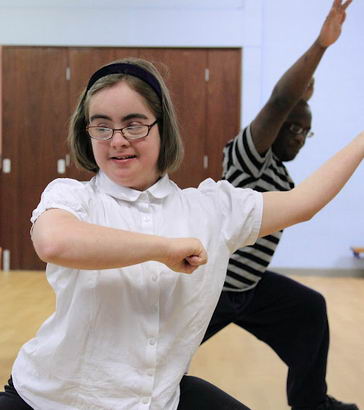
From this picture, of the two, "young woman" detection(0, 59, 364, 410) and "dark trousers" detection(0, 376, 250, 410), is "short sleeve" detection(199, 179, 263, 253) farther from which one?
"dark trousers" detection(0, 376, 250, 410)

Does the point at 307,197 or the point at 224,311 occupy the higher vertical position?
the point at 307,197

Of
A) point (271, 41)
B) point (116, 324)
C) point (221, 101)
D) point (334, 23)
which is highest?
point (271, 41)

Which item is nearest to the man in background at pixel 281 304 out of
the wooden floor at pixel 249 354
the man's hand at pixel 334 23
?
the man's hand at pixel 334 23

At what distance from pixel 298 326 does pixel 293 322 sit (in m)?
0.03

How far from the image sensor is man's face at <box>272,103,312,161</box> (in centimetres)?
216

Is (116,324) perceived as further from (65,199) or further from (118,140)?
(118,140)

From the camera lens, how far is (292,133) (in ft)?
7.12

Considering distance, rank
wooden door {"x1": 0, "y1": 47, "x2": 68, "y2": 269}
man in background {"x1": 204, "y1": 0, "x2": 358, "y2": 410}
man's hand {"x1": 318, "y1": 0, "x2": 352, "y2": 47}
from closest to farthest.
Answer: man's hand {"x1": 318, "y1": 0, "x2": 352, "y2": 47} < man in background {"x1": 204, "y1": 0, "x2": 358, "y2": 410} < wooden door {"x1": 0, "y1": 47, "x2": 68, "y2": 269}

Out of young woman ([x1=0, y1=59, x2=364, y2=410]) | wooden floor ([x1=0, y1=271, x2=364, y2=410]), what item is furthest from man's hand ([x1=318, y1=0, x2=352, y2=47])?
wooden floor ([x1=0, y1=271, x2=364, y2=410])

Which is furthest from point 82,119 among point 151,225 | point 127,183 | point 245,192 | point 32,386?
point 32,386

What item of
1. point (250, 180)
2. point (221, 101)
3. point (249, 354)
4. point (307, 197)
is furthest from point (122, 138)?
point (221, 101)

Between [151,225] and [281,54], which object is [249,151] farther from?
[281,54]

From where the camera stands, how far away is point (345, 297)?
512cm

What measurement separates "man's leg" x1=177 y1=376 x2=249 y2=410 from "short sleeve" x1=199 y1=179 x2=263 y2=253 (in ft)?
1.07
